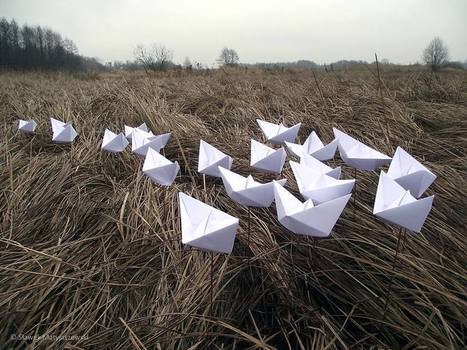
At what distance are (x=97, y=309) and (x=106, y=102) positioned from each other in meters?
2.82

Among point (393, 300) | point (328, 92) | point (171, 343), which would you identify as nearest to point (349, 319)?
point (393, 300)

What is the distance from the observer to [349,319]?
39.9 inches

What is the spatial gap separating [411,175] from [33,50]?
34.6 meters

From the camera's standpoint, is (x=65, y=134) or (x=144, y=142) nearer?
(x=144, y=142)

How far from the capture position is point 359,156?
124 cm

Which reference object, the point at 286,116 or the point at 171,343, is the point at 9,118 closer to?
the point at 286,116

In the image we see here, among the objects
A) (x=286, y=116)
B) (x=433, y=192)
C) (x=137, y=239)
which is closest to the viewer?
(x=137, y=239)

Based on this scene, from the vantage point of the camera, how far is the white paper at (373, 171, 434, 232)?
0.76m

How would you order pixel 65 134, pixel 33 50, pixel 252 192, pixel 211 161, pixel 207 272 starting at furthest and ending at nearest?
pixel 33 50 < pixel 65 134 < pixel 211 161 < pixel 207 272 < pixel 252 192

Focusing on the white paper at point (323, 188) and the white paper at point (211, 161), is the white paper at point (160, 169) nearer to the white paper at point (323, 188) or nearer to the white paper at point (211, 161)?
the white paper at point (211, 161)

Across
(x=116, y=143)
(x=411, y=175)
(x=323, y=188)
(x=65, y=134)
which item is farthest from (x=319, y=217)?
(x=65, y=134)

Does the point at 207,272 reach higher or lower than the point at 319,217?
lower

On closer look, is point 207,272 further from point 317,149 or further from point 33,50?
point 33,50

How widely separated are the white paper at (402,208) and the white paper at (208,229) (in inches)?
14.6
